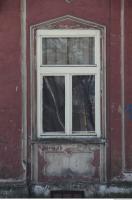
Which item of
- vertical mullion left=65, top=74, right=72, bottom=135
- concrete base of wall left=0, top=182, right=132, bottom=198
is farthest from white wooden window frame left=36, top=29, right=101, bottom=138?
concrete base of wall left=0, top=182, right=132, bottom=198

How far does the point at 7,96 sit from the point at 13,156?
0.96m

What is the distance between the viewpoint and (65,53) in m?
9.06

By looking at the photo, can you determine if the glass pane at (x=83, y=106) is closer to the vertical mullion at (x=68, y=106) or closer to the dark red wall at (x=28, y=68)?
the vertical mullion at (x=68, y=106)

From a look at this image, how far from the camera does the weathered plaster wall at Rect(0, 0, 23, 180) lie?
889cm

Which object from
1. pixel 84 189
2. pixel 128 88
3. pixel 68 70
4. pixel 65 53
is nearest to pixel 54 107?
pixel 68 70

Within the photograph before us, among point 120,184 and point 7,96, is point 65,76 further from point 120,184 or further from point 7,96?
point 120,184

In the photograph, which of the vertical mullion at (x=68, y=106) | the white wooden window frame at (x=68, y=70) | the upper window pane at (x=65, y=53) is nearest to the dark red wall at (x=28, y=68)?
the white wooden window frame at (x=68, y=70)

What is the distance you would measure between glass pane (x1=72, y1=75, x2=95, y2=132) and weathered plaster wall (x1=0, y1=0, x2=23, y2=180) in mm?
914

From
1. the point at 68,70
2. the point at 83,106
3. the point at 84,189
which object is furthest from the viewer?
the point at 83,106

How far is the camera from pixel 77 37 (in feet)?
29.6

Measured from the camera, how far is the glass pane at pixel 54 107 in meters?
9.08

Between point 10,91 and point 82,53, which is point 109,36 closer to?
point 82,53

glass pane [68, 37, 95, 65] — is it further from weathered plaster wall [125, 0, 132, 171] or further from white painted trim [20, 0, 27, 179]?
white painted trim [20, 0, 27, 179]

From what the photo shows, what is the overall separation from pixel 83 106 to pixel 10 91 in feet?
3.97
